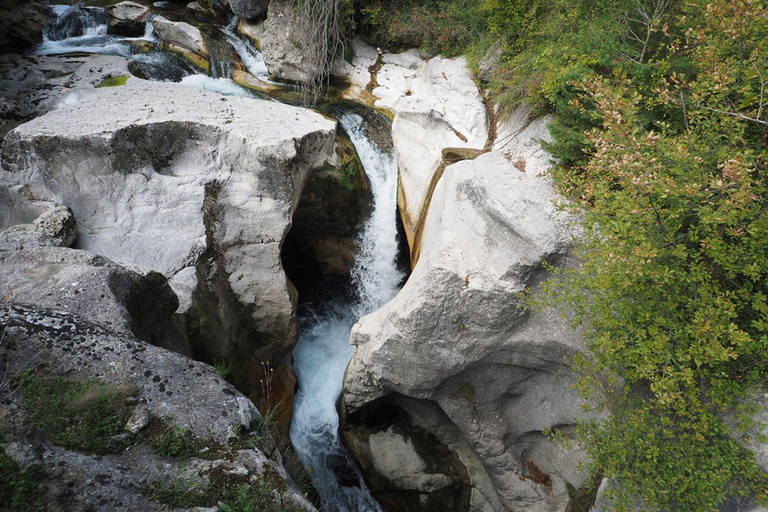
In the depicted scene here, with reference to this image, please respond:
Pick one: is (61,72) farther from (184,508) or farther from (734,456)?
(734,456)

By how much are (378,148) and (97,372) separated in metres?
8.52

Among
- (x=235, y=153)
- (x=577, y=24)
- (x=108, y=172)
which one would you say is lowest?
(x=108, y=172)

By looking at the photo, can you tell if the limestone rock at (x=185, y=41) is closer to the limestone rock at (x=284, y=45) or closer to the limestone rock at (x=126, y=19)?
the limestone rock at (x=126, y=19)

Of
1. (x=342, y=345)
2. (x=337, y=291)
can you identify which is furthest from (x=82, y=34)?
(x=342, y=345)

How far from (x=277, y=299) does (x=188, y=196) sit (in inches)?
99.8

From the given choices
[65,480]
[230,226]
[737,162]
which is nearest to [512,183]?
[737,162]

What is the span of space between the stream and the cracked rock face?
1437 millimetres

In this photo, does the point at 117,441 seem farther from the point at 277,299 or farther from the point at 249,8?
the point at 249,8

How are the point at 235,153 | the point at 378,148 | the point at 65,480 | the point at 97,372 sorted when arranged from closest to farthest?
1. the point at 65,480
2. the point at 97,372
3. the point at 235,153
4. the point at 378,148

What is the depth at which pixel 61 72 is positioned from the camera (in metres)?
9.74

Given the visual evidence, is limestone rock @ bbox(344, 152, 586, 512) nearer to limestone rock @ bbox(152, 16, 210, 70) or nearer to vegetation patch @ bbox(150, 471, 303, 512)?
vegetation patch @ bbox(150, 471, 303, 512)

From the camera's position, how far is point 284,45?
12.6 metres

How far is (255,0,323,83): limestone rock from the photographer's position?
488 inches

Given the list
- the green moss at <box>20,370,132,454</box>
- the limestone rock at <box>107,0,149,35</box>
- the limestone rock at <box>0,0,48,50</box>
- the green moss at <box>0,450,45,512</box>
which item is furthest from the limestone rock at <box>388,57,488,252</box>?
the limestone rock at <box>0,0,48,50</box>
